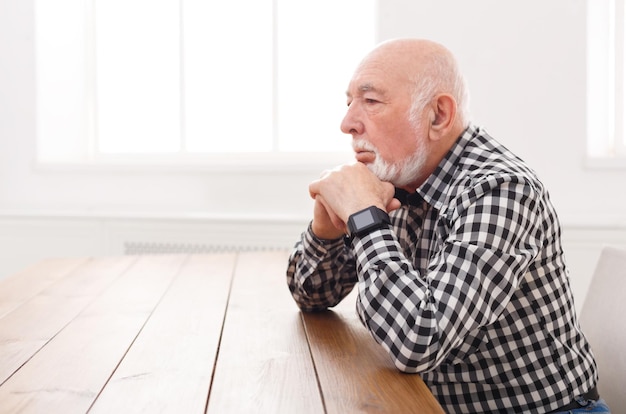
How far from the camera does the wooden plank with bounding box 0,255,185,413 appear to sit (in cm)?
96

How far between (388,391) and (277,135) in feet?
8.96

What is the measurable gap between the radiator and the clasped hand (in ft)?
5.93

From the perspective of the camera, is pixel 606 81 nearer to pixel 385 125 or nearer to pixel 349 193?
pixel 385 125

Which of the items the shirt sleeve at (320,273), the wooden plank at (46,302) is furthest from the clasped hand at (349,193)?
the wooden plank at (46,302)

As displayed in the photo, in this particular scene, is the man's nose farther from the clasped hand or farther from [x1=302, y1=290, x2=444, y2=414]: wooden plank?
[x1=302, y1=290, x2=444, y2=414]: wooden plank

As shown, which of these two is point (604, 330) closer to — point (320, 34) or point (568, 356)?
point (568, 356)

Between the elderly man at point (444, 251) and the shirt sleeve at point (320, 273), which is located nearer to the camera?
the elderly man at point (444, 251)

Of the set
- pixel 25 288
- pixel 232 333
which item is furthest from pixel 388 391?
pixel 25 288

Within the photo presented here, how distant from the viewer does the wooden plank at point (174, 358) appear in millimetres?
950

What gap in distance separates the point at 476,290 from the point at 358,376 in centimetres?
24

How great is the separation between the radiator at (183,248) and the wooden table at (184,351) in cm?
132

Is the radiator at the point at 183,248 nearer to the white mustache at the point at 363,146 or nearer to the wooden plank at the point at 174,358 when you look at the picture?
the wooden plank at the point at 174,358

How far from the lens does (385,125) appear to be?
147cm

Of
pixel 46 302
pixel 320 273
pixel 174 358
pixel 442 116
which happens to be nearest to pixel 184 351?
pixel 174 358
